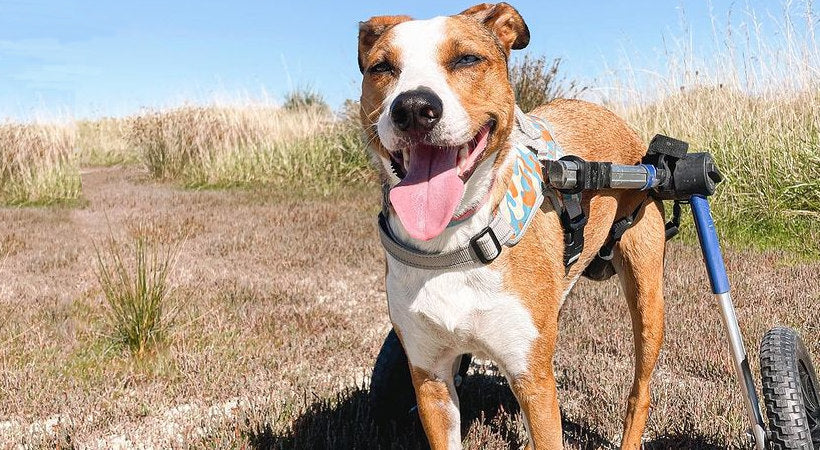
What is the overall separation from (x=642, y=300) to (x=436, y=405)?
1.23 m

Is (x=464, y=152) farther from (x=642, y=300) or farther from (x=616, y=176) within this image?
(x=642, y=300)

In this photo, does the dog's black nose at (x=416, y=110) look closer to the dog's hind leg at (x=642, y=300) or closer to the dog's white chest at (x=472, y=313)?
the dog's white chest at (x=472, y=313)

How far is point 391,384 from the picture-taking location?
11.1 feet

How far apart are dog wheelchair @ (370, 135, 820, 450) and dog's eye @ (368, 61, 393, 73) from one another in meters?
0.71

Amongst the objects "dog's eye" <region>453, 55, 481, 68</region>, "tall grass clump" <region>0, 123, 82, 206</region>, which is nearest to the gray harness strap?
"dog's eye" <region>453, 55, 481, 68</region>

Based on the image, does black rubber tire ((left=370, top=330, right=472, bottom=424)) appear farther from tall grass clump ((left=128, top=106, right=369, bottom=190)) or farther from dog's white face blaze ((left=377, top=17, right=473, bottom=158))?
tall grass clump ((left=128, top=106, right=369, bottom=190))

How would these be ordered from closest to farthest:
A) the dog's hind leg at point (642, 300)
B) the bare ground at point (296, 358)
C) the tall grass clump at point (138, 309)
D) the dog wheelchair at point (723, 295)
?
the dog wheelchair at point (723, 295), the dog's hind leg at point (642, 300), the bare ground at point (296, 358), the tall grass clump at point (138, 309)

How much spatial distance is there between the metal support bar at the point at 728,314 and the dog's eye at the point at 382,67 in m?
1.32

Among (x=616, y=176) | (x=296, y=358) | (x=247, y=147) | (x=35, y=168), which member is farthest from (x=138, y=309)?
(x=247, y=147)

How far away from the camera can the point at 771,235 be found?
→ 7.71 metres

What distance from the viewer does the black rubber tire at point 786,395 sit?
7.47 ft

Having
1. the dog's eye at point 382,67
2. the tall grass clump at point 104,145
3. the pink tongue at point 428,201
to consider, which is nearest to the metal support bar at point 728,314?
the pink tongue at point 428,201

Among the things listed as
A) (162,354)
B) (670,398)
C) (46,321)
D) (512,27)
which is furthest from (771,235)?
(46,321)

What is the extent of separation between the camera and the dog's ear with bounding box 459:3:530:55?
115 inches
